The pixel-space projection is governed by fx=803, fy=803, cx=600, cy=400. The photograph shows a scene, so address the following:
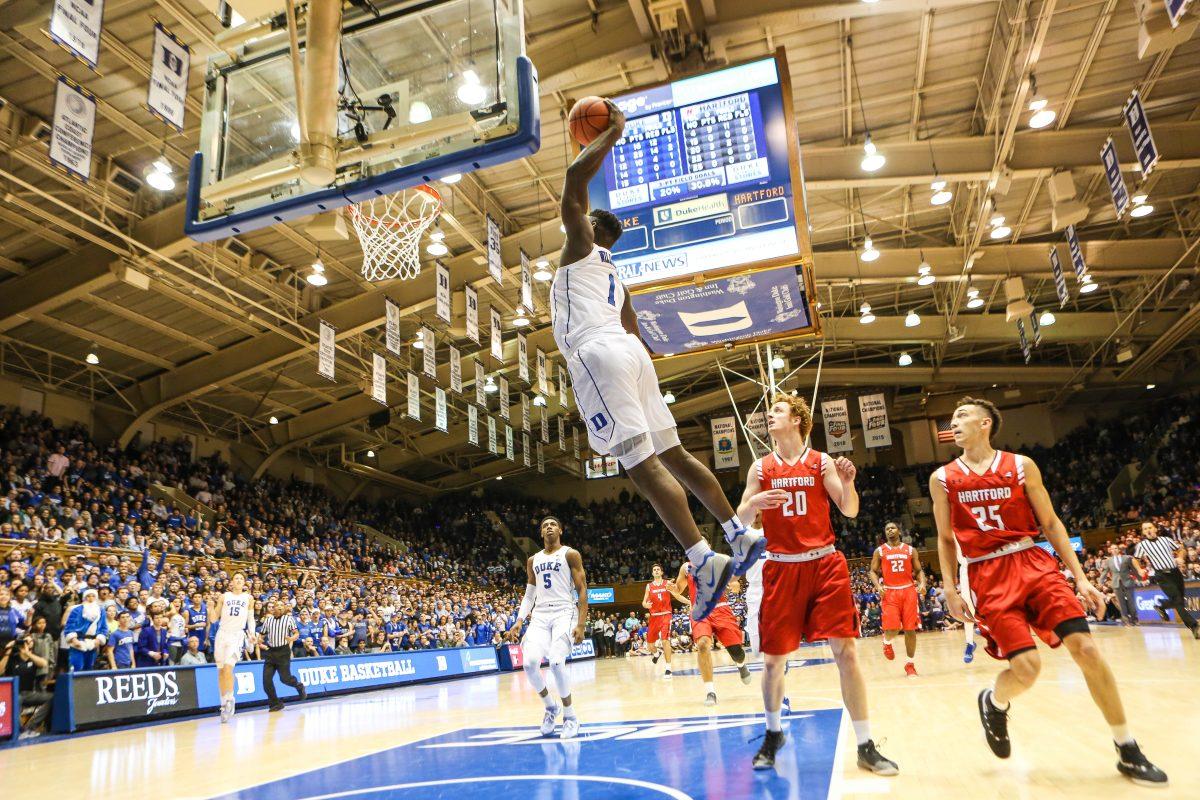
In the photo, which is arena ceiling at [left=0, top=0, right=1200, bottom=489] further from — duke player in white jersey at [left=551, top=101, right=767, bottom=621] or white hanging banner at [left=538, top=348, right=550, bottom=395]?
duke player in white jersey at [left=551, top=101, right=767, bottom=621]

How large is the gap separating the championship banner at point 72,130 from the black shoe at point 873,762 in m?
10.4

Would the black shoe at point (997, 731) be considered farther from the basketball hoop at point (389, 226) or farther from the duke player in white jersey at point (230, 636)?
the duke player in white jersey at point (230, 636)

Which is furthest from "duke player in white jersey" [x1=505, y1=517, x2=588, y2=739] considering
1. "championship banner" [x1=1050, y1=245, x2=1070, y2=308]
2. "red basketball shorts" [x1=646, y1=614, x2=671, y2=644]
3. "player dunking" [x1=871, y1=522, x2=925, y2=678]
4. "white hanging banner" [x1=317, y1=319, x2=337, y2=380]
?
"championship banner" [x1=1050, y1=245, x2=1070, y2=308]

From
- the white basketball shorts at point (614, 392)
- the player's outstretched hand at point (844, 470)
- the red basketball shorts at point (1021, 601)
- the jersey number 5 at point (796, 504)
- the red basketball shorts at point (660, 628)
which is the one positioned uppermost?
the white basketball shorts at point (614, 392)

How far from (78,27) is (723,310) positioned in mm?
7356

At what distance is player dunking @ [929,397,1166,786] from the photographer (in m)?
3.84

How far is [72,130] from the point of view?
9828 millimetres

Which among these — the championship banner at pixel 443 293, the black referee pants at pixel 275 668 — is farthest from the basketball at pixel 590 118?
the championship banner at pixel 443 293

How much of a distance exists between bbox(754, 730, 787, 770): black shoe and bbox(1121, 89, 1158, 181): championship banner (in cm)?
1074

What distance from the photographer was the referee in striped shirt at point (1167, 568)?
1518cm

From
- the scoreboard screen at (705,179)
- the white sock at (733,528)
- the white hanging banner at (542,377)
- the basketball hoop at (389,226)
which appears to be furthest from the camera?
the white hanging banner at (542,377)

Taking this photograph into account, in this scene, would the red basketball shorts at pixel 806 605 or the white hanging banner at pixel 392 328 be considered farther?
the white hanging banner at pixel 392 328

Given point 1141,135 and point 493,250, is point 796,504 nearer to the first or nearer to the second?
point 1141,135

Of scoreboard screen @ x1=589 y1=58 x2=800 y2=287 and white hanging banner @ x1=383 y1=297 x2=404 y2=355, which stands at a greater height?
white hanging banner @ x1=383 y1=297 x2=404 y2=355
